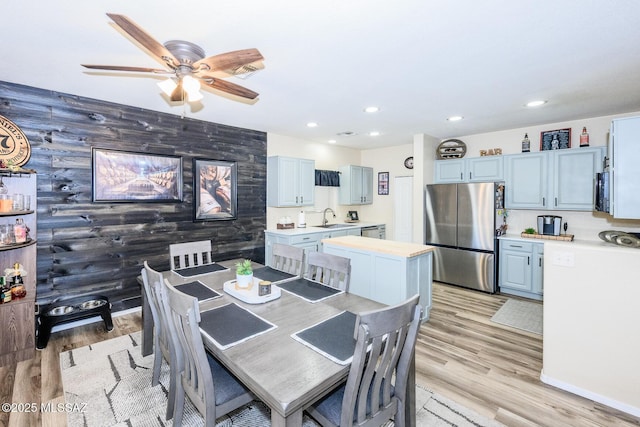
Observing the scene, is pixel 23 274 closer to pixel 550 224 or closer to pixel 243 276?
pixel 243 276

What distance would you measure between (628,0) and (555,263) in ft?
5.50

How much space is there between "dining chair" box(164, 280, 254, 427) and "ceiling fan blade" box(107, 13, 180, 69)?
124 centimetres

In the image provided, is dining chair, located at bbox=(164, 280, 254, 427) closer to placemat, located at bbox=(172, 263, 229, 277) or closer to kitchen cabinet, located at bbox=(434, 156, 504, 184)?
placemat, located at bbox=(172, 263, 229, 277)

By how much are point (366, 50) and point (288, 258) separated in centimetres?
189

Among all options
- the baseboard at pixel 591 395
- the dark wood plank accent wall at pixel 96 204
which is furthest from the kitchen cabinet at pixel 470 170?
the dark wood plank accent wall at pixel 96 204

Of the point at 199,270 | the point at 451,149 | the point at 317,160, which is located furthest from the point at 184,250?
the point at 451,149

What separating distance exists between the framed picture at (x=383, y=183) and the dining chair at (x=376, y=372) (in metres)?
5.03

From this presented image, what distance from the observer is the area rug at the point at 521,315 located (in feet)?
11.0

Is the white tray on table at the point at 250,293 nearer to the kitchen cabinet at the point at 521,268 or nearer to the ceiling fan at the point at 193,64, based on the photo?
the ceiling fan at the point at 193,64

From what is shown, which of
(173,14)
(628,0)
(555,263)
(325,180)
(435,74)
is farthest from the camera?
(325,180)

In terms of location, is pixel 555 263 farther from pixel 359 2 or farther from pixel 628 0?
pixel 359 2

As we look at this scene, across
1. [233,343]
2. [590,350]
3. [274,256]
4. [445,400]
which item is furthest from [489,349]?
[233,343]

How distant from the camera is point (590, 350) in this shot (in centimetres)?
217

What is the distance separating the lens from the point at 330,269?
2.44m
